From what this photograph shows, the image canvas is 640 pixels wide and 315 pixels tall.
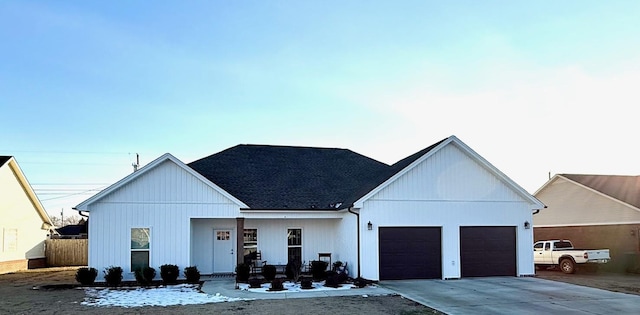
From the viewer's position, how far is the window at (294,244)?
21094mm

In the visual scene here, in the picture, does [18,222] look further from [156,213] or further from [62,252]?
[156,213]

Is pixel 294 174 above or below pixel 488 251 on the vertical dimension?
above

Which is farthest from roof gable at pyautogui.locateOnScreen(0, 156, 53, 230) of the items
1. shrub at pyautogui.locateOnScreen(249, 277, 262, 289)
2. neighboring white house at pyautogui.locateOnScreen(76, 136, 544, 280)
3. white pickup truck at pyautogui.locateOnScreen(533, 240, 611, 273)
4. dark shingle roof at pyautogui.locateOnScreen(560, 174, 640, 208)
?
dark shingle roof at pyautogui.locateOnScreen(560, 174, 640, 208)

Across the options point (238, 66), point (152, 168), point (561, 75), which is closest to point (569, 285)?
point (561, 75)

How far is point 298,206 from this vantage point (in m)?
20.2

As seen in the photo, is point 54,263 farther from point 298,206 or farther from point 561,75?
point 561,75

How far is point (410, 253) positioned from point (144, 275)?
9.55 m

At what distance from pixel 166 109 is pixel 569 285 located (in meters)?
16.6

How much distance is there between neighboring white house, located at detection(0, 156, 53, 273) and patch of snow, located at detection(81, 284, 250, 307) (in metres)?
11.4

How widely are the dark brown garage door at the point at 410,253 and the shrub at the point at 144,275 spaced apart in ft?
26.8

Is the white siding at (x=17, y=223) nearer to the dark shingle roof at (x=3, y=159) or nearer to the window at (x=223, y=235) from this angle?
the dark shingle roof at (x=3, y=159)

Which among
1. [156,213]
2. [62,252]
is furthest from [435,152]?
[62,252]

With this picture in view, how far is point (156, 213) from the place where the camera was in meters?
18.8

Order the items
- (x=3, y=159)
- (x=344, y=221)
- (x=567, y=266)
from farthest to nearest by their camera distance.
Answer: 1. (x=3, y=159)
2. (x=567, y=266)
3. (x=344, y=221)
